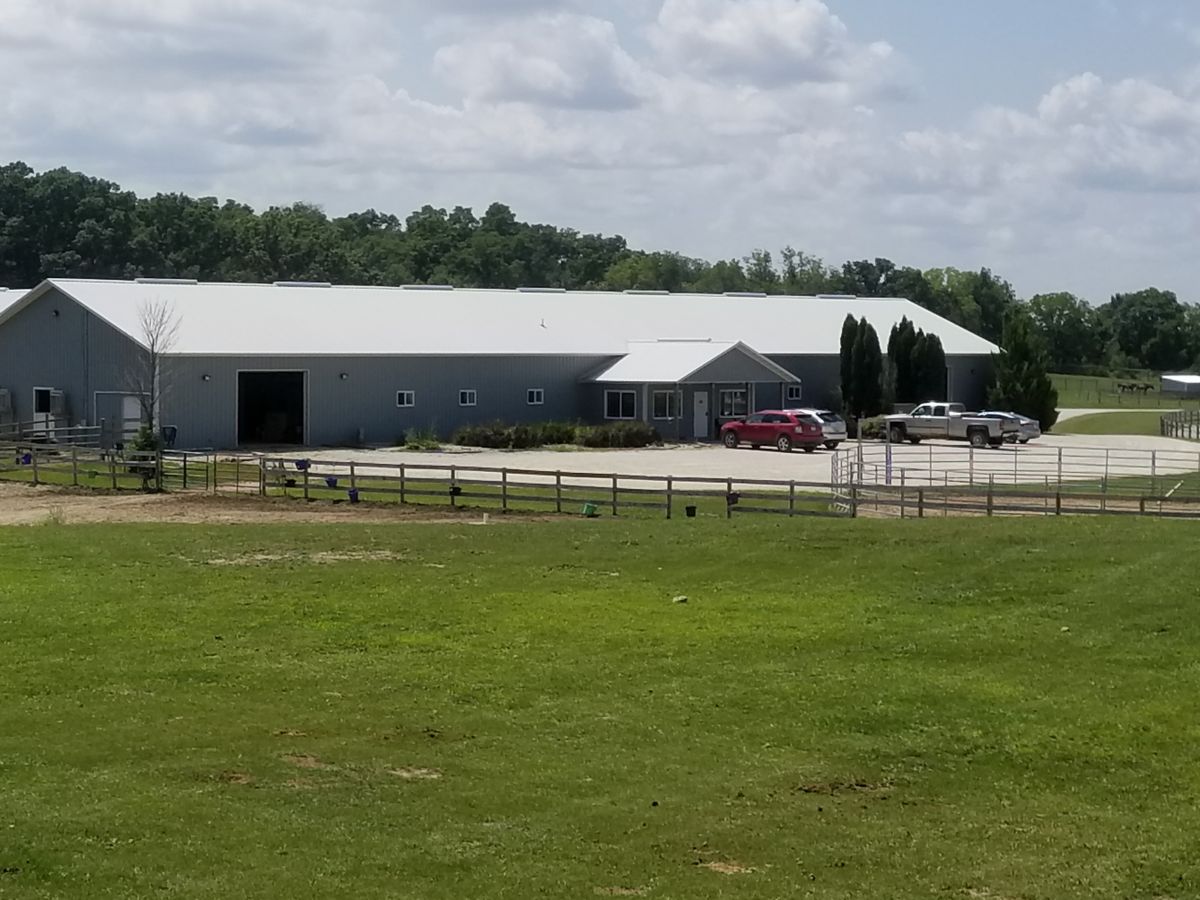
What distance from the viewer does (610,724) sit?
48.9 ft

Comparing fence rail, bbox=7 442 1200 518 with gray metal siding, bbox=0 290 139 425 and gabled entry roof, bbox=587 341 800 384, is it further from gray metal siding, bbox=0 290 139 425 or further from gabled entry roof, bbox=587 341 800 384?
gabled entry roof, bbox=587 341 800 384

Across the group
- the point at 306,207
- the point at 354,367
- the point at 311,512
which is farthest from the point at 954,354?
the point at 306,207

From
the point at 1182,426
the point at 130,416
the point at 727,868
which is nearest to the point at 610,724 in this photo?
the point at 727,868

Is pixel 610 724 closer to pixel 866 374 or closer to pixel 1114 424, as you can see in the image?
pixel 866 374

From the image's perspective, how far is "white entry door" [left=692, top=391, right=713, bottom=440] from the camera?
228 ft

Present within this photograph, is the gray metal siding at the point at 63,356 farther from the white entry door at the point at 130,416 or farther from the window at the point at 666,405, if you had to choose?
the window at the point at 666,405

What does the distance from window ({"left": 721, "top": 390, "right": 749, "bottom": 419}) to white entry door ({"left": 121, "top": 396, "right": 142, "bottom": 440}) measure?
23.7 metres

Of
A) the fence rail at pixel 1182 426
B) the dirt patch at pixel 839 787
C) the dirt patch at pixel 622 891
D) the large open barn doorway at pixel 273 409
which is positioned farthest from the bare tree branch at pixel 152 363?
the dirt patch at pixel 622 891

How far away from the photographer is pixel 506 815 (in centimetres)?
1205

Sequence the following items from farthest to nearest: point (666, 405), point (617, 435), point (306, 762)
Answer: point (666, 405) < point (617, 435) < point (306, 762)

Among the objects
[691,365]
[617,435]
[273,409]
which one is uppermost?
[691,365]

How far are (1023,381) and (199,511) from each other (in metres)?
48.5

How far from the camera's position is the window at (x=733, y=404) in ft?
231

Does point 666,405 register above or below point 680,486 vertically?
A: above
